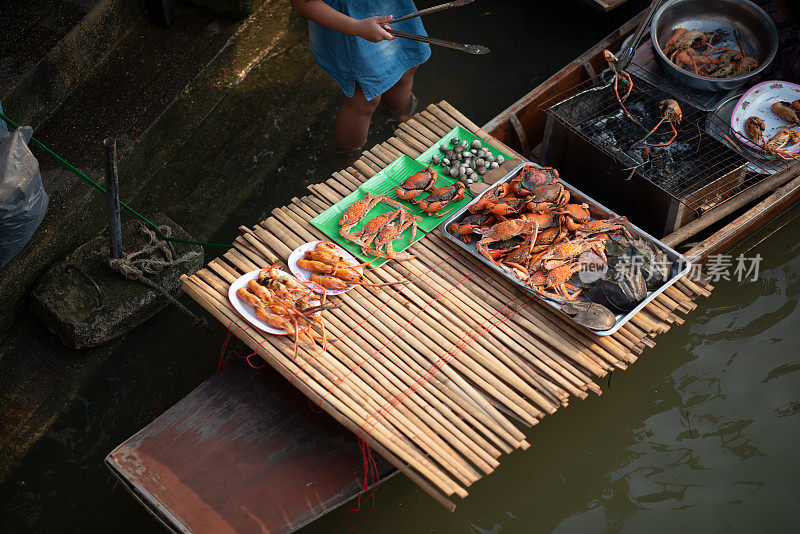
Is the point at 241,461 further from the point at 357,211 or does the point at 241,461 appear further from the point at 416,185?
the point at 416,185

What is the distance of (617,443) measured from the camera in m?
4.97

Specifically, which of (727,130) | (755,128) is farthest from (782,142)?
(727,130)

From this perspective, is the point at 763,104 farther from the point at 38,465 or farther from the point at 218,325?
the point at 38,465

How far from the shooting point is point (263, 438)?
4.07 metres

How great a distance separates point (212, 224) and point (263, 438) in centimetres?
222

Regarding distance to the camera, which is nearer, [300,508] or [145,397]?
[300,508]

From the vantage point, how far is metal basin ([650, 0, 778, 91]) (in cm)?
546

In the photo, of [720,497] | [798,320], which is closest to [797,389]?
[798,320]

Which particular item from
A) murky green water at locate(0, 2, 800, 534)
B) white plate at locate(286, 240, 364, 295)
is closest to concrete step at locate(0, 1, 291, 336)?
murky green water at locate(0, 2, 800, 534)

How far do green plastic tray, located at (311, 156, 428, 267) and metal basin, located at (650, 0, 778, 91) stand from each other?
2.00 metres

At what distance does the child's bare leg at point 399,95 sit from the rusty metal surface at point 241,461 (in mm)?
2721

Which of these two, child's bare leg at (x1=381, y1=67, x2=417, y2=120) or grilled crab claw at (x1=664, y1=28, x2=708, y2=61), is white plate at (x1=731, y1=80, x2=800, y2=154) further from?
child's bare leg at (x1=381, y1=67, x2=417, y2=120)

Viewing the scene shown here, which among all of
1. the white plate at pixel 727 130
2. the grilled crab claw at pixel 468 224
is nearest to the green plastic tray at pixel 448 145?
the grilled crab claw at pixel 468 224

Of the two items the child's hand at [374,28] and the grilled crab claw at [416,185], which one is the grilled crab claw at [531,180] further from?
the child's hand at [374,28]
